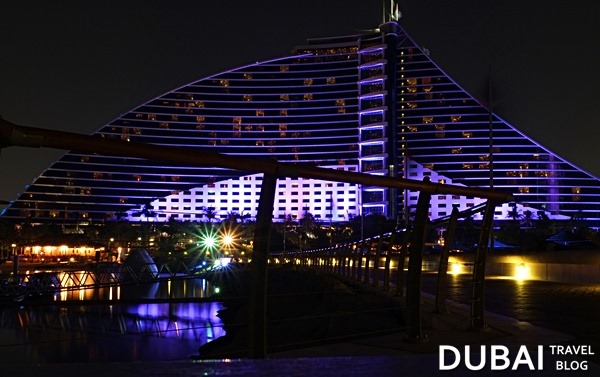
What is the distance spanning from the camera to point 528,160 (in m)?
141

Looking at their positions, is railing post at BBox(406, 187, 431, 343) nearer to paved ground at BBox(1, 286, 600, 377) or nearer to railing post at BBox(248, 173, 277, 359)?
paved ground at BBox(1, 286, 600, 377)

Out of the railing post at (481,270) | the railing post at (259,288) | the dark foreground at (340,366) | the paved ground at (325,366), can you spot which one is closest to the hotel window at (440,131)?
the railing post at (481,270)

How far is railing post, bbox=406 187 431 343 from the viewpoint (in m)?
5.62

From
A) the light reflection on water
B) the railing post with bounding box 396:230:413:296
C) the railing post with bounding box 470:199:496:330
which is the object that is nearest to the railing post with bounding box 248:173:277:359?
the railing post with bounding box 470:199:496:330

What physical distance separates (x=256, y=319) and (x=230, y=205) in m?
161

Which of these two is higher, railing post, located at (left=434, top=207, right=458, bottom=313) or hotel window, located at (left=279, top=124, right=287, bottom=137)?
hotel window, located at (left=279, top=124, right=287, bottom=137)

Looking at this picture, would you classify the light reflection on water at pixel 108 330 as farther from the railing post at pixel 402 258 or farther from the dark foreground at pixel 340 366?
the dark foreground at pixel 340 366

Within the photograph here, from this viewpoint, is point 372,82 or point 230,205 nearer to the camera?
point 372,82

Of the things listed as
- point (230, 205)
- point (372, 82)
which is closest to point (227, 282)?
point (372, 82)

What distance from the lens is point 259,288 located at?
4309 millimetres

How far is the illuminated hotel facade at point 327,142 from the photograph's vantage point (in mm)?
139375

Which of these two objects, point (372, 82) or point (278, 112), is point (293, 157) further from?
point (372, 82)

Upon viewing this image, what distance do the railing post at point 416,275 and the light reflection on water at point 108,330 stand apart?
467 inches

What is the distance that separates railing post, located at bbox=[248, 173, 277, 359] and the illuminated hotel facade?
417 ft
